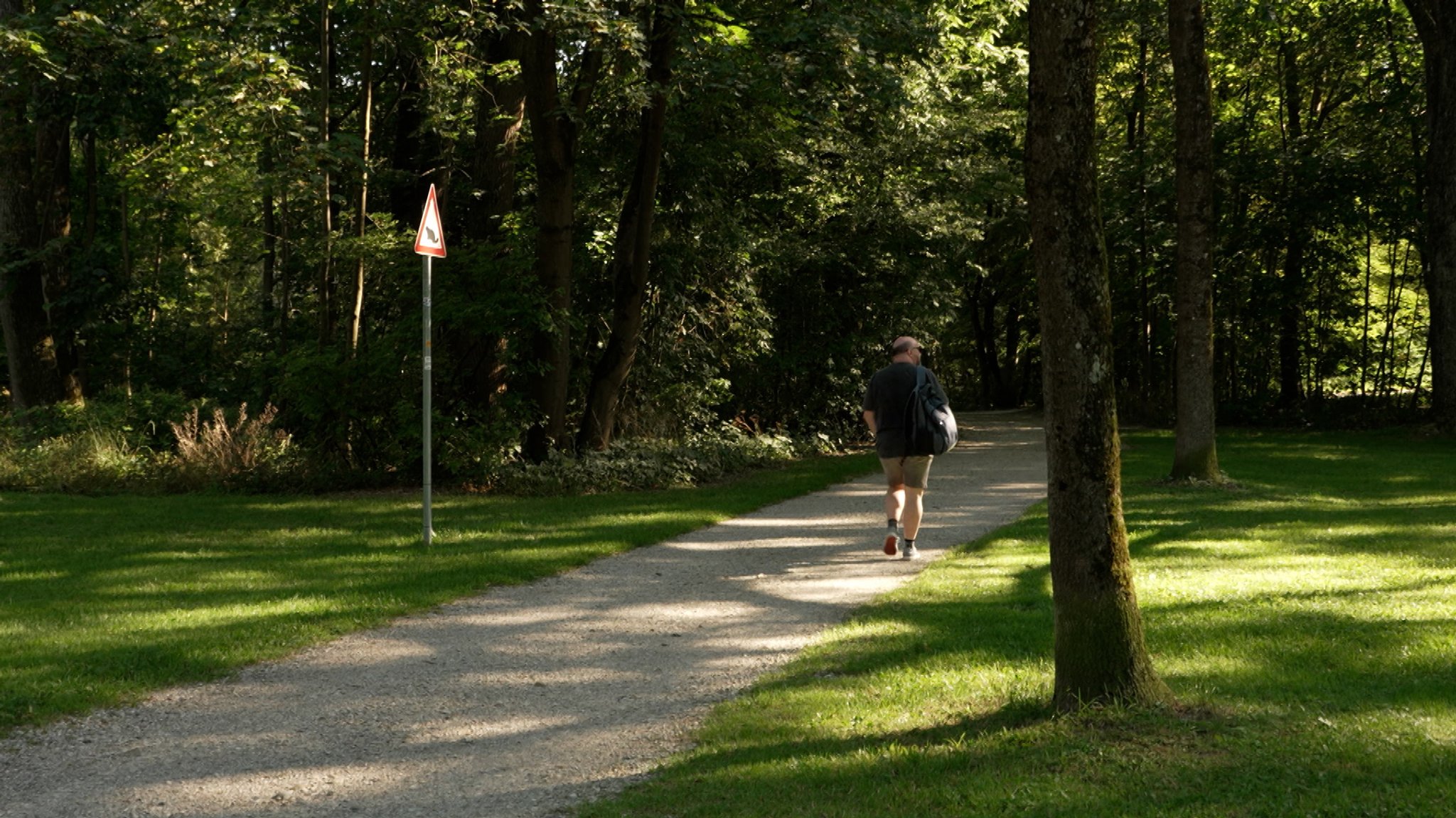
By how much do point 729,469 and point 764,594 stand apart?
10.8m

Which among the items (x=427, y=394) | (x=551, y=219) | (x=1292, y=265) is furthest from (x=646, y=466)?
(x=1292, y=265)

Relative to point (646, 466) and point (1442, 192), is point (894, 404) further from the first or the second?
point (1442, 192)

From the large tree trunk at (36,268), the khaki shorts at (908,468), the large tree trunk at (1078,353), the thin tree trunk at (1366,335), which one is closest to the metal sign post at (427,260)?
the khaki shorts at (908,468)

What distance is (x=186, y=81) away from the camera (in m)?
14.1

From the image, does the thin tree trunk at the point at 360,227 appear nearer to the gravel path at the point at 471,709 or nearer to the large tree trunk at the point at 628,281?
the large tree trunk at the point at 628,281

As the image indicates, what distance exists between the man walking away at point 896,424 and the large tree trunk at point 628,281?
8574 mm

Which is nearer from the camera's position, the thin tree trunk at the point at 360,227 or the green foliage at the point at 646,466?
the green foliage at the point at 646,466

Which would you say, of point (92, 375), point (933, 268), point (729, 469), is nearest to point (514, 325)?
point (729, 469)

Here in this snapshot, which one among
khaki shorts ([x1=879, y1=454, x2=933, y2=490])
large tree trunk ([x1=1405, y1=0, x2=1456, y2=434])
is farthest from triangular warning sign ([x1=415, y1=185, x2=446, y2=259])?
large tree trunk ([x1=1405, y1=0, x2=1456, y2=434])

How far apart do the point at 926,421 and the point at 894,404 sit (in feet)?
1.21

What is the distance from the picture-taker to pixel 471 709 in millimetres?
6617

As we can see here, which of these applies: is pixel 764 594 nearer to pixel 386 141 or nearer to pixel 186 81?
pixel 186 81

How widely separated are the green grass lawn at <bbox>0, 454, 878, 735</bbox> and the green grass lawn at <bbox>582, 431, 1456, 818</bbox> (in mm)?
3276

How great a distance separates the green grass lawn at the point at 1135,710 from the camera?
4855 millimetres
